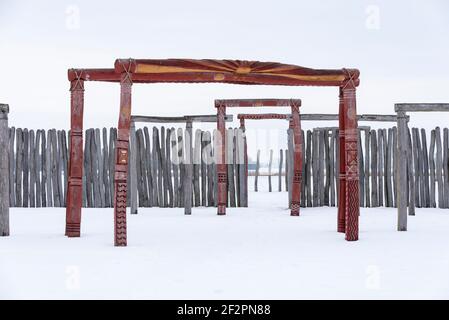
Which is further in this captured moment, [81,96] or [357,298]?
[81,96]

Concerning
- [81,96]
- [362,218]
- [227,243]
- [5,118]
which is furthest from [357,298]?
[362,218]

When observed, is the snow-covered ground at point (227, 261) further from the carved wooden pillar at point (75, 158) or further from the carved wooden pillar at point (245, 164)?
the carved wooden pillar at point (245, 164)

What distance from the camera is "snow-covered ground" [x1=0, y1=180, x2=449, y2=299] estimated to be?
3.70m

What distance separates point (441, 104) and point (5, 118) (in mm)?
5789

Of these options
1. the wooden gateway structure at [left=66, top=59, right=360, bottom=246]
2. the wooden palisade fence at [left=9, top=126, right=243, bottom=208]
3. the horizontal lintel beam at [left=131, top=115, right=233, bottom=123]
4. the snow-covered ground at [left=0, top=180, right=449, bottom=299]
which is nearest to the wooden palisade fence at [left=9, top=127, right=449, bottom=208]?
the wooden palisade fence at [left=9, top=126, right=243, bottom=208]

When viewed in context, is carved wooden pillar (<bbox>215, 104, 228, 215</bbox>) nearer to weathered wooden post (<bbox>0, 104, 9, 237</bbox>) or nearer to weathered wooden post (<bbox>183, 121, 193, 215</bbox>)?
weathered wooden post (<bbox>183, 121, 193, 215</bbox>)

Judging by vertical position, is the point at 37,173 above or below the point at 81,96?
below

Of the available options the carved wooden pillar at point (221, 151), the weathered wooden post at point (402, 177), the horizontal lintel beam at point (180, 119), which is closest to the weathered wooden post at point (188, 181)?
the horizontal lintel beam at point (180, 119)

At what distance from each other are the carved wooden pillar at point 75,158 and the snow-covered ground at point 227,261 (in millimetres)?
220

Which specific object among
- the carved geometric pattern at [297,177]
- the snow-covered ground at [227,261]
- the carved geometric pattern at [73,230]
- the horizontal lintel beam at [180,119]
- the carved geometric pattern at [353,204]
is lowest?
the snow-covered ground at [227,261]

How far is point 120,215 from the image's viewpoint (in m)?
5.67

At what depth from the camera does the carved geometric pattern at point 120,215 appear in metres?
5.65

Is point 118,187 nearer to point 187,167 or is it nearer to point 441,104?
point 187,167
